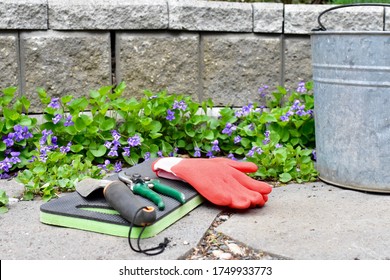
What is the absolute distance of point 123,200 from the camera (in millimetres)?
2039

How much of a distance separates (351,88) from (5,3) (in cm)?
165

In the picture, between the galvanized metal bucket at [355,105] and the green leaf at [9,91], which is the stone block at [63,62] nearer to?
the green leaf at [9,91]

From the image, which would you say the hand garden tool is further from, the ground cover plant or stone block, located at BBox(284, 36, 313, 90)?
stone block, located at BBox(284, 36, 313, 90)

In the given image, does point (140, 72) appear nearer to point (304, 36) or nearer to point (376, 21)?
point (304, 36)

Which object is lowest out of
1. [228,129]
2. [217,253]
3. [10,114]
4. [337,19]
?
[217,253]

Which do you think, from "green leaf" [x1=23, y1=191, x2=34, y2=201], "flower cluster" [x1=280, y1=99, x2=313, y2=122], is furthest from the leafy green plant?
"flower cluster" [x1=280, y1=99, x2=313, y2=122]

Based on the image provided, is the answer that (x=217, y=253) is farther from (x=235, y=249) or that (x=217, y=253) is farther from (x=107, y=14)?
(x=107, y=14)

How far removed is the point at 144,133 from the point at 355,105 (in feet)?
3.34

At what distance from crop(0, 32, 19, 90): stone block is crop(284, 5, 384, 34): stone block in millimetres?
1359

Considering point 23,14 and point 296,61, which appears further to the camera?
point 296,61

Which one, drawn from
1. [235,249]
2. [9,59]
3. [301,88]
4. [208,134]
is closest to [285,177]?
[208,134]

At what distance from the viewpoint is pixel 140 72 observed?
10.4 ft

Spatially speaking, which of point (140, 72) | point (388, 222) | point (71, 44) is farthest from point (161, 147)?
point (388, 222)

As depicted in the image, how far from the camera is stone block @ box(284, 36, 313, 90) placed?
3262 mm
